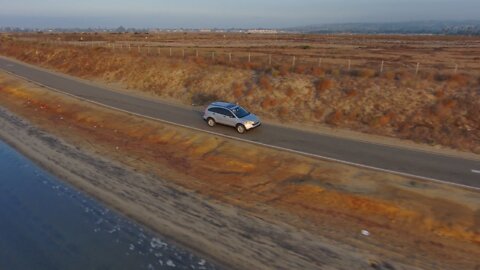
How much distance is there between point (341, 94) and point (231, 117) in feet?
35.1

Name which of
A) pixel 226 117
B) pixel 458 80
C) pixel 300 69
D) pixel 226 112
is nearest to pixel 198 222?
pixel 226 117

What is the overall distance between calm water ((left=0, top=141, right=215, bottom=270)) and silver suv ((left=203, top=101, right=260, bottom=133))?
11.3m

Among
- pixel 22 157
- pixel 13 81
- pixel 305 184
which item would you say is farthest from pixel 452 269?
pixel 13 81

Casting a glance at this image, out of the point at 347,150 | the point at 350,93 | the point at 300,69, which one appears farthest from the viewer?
the point at 300,69

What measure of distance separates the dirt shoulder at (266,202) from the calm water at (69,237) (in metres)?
→ 0.83

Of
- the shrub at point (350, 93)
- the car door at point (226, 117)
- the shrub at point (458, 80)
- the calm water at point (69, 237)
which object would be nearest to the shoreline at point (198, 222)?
the calm water at point (69, 237)

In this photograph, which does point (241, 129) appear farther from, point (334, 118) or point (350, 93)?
point (350, 93)

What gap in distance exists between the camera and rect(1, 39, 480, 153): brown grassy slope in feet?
91.9

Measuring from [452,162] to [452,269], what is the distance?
10385 millimetres

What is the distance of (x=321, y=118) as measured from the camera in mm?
31453

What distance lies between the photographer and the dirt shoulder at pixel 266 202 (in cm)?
1446

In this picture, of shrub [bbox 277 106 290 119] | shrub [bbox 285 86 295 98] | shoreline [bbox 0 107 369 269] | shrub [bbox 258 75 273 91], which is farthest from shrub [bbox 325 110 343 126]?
shoreline [bbox 0 107 369 269]

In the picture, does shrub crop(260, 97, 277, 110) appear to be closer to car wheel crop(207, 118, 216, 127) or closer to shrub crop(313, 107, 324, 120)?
shrub crop(313, 107, 324, 120)

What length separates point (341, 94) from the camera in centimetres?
3391
